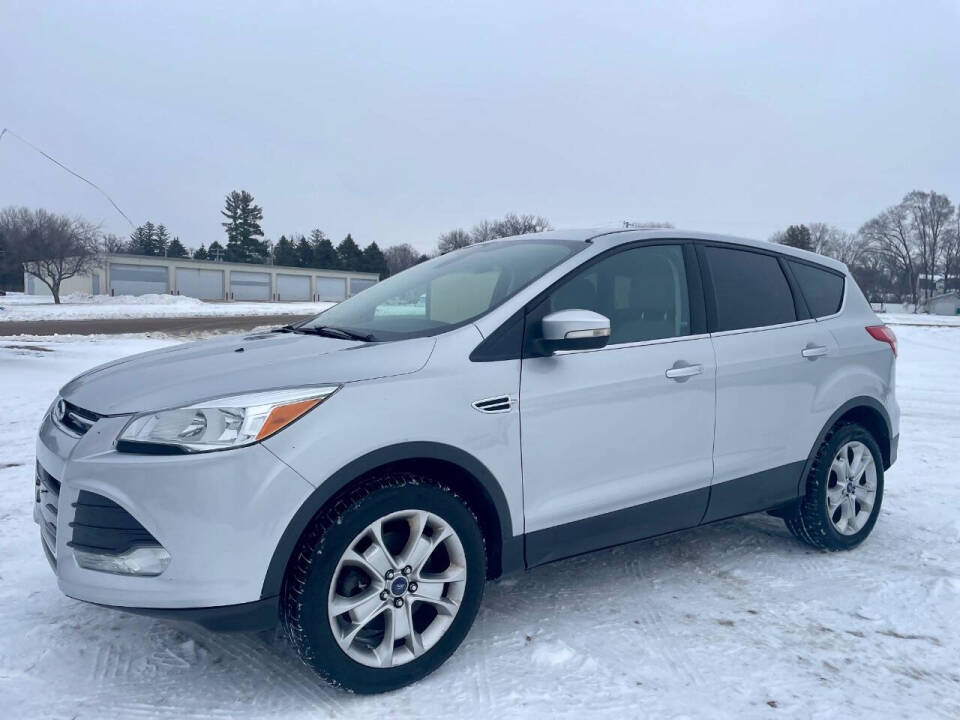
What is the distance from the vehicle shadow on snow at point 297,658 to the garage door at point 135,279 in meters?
66.0

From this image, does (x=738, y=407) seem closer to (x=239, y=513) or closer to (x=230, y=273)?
(x=239, y=513)

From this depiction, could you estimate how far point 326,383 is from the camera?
2633mm

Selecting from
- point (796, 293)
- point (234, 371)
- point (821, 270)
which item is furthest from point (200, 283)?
point (234, 371)

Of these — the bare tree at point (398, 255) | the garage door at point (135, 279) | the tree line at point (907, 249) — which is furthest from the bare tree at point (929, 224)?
the garage door at point (135, 279)

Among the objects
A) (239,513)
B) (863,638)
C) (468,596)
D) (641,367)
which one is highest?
(641,367)

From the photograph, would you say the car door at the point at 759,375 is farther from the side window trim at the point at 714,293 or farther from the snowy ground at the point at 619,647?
the snowy ground at the point at 619,647

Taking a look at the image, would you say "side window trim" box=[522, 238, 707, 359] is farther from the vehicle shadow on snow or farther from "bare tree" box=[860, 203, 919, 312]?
"bare tree" box=[860, 203, 919, 312]

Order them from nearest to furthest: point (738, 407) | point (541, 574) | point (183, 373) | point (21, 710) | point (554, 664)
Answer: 1. point (21, 710)
2. point (183, 373)
3. point (554, 664)
4. point (738, 407)
5. point (541, 574)

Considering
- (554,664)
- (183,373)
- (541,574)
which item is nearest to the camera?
A: (183,373)

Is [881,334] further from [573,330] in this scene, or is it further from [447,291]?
[447,291]

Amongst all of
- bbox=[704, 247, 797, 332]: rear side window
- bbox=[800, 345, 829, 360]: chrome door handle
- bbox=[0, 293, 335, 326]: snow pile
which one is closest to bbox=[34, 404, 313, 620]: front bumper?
bbox=[704, 247, 797, 332]: rear side window

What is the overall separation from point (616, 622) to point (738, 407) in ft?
3.93

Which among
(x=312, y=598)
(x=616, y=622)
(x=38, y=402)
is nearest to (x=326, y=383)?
(x=312, y=598)

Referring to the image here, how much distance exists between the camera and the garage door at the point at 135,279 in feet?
207
